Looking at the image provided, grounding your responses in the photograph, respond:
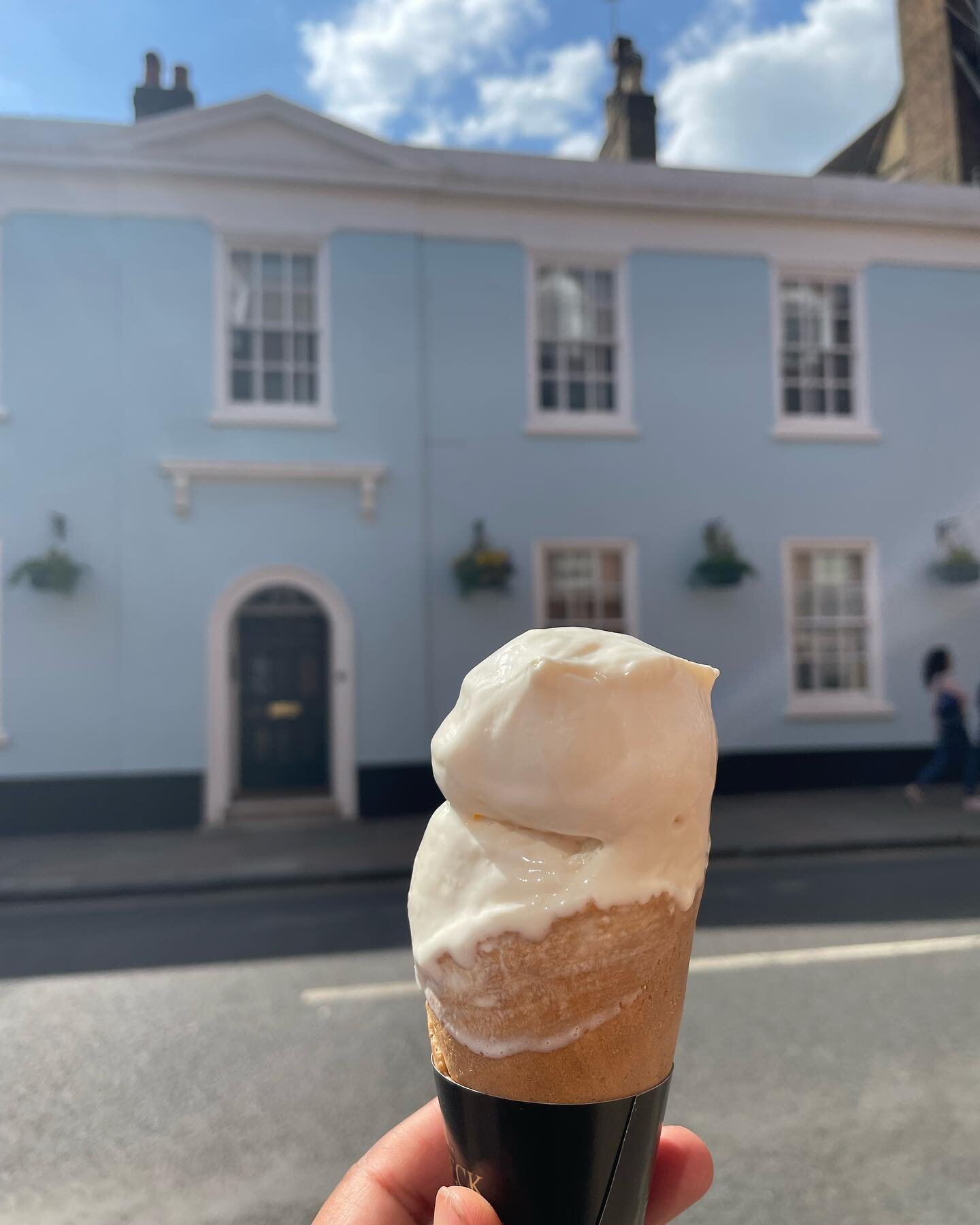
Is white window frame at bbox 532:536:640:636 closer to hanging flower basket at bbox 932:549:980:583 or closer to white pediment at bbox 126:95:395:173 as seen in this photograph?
hanging flower basket at bbox 932:549:980:583

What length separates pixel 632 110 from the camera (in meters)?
11.3

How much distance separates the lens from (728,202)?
33.0ft

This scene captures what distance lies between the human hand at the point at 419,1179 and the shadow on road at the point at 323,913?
3.96 metres

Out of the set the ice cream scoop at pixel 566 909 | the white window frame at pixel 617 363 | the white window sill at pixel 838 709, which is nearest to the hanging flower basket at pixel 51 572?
the white window frame at pixel 617 363

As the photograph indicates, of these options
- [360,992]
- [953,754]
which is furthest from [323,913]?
[953,754]

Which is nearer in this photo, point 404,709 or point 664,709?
point 664,709

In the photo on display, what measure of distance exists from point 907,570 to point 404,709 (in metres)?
6.42

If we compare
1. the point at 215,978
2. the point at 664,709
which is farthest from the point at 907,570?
the point at 664,709

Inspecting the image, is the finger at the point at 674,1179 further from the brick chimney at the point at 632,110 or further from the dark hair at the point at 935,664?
the brick chimney at the point at 632,110

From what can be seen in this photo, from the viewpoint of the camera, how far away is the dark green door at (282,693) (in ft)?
32.4

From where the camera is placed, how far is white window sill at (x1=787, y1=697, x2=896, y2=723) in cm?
1012

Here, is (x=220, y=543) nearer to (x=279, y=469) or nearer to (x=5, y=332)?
(x=279, y=469)

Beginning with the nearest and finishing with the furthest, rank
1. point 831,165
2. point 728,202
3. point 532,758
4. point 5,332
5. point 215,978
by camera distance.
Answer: point 532,758 → point 215,978 → point 5,332 → point 728,202 → point 831,165

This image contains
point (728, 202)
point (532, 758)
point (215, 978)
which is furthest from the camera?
point (728, 202)
